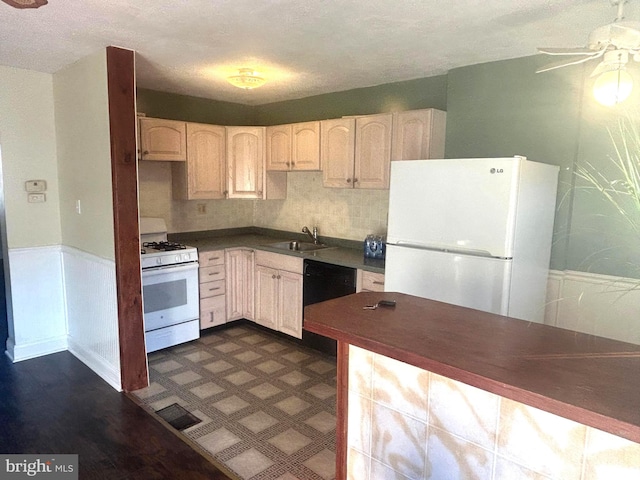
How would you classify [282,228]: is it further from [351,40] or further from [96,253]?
[351,40]

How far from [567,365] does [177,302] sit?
3.29 meters

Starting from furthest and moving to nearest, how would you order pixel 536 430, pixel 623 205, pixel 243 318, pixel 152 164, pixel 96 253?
pixel 243 318, pixel 152 164, pixel 96 253, pixel 623 205, pixel 536 430

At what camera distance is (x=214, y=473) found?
2.20m

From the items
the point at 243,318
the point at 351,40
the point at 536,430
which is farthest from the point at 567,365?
the point at 243,318

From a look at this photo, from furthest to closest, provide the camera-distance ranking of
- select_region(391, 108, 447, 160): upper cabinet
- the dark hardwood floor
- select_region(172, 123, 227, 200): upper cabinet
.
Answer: select_region(172, 123, 227, 200): upper cabinet
select_region(391, 108, 447, 160): upper cabinet
the dark hardwood floor

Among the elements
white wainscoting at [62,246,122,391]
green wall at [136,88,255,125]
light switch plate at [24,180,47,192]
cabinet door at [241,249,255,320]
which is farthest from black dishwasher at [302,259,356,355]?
light switch plate at [24,180,47,192]

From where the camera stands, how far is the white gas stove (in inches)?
142

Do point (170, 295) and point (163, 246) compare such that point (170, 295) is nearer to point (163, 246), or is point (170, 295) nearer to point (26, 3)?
point (163, 246)

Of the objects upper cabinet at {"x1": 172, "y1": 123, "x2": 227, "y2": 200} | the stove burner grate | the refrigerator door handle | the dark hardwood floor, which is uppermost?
upper cabinet at {"x1": 172, "y1": 123, "x2": 227, "y2": 200}

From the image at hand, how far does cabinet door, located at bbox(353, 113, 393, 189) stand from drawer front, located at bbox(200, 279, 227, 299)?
5.47ft

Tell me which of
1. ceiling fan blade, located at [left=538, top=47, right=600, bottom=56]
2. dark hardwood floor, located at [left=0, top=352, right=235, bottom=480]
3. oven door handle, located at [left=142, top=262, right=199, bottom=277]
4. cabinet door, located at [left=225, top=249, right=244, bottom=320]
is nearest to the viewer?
ceiling fan blade, located at [left=538, top=47, right=600, bottom=56]

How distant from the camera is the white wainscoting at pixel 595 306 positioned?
2.47 meters

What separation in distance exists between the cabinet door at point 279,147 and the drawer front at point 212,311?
1443mm

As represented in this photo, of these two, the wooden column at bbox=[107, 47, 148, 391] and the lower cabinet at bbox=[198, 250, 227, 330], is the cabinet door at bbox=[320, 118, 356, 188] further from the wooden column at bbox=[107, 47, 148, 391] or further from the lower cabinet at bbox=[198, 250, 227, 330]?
the wooden column at bbox=[107, 47, 148, 391]
